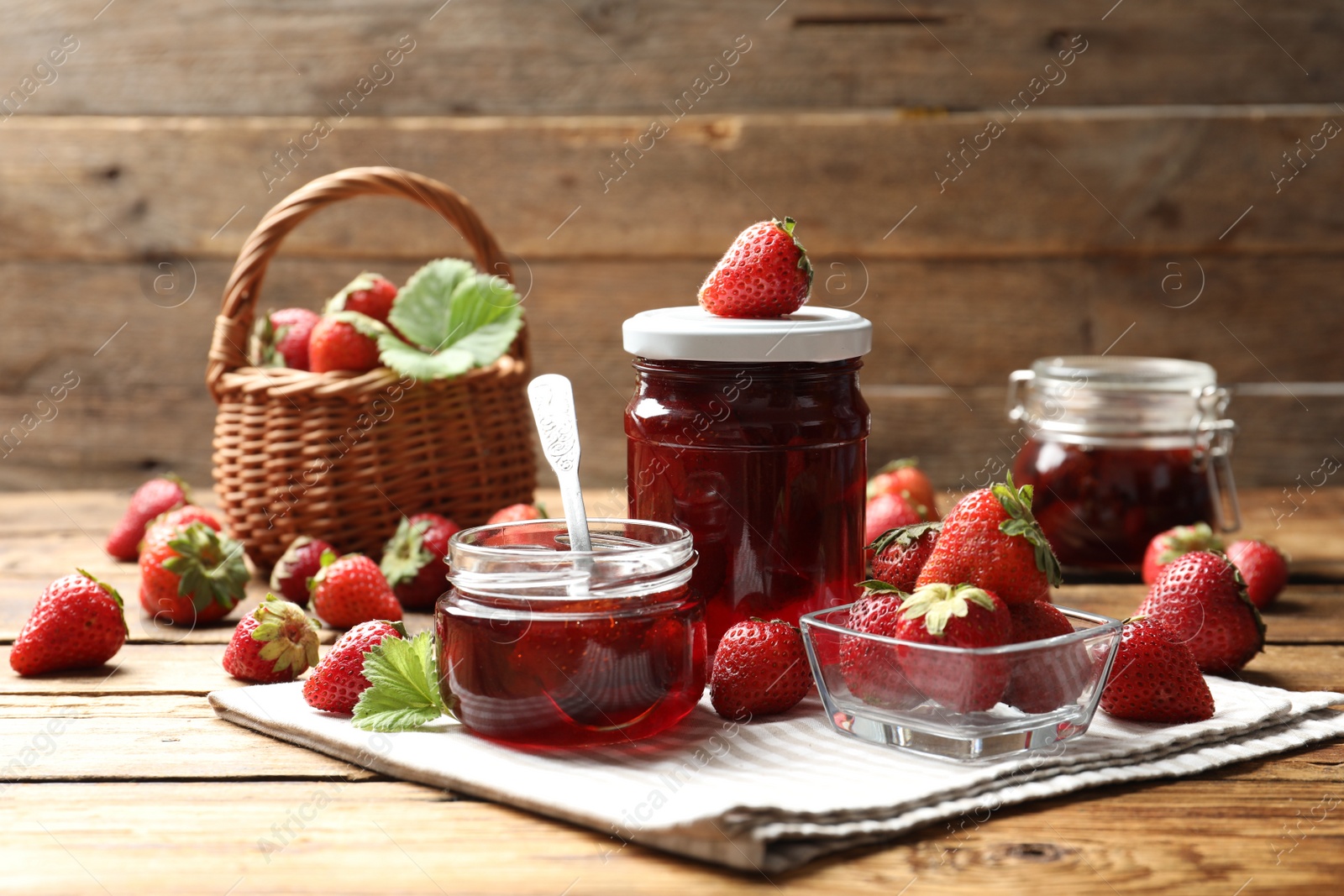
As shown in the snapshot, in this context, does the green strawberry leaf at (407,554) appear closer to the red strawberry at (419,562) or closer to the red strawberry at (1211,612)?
the red strawberry at (419,562)

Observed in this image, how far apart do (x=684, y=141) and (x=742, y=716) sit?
1705mm

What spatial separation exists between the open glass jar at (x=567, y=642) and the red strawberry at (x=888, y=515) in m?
0.57

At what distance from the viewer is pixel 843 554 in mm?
1207

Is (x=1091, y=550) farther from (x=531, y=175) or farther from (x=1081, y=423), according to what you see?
(x=531, y=175)

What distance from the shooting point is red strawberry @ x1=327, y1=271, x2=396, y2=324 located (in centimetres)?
176

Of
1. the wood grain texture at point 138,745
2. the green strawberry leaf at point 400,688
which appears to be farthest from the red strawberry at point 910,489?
the wood grain texture at point 138,745

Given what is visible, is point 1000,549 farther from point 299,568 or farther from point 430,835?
point 299,568

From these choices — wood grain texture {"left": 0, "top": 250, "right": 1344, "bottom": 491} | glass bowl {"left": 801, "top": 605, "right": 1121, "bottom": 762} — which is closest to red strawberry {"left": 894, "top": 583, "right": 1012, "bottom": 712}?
glass bowl {"left": 801, "top": 605, "right": 1121, "bottom": 762}

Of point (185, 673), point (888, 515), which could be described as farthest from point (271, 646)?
point (888, 515)

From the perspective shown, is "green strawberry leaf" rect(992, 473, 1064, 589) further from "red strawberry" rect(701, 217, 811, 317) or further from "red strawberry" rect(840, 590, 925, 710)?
"red strawberry" rect(701, 217, 811, 317)

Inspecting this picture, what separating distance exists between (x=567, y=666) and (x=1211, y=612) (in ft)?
2.17

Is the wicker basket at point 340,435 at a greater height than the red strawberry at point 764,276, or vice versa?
the red strawberry at point 764,276

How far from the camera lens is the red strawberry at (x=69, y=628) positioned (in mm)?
1289

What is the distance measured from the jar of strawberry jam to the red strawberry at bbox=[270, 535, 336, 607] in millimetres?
554
